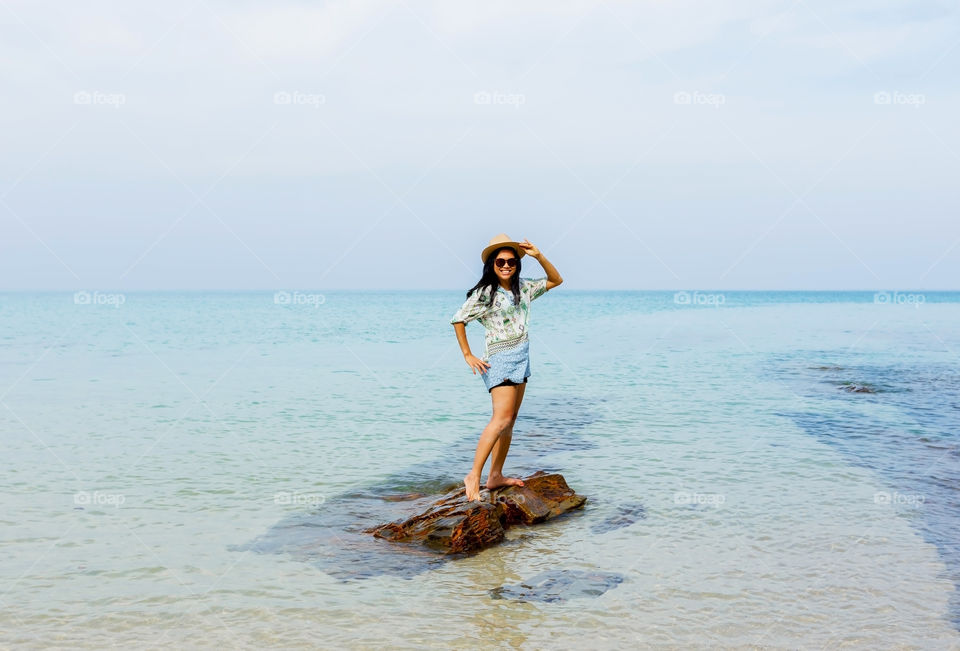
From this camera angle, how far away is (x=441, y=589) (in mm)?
5449

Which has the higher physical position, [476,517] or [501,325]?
[501,325]

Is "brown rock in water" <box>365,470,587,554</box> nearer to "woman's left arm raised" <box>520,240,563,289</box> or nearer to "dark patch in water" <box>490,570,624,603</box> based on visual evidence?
"dark patch in water" <box>490,570,624,603</box>

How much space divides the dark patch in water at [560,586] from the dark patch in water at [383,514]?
0.76m

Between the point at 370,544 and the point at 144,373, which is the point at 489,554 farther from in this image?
the point at 144,373

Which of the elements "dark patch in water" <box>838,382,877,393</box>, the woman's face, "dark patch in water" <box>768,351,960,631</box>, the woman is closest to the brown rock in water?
the woman

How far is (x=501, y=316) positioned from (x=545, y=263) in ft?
2.01

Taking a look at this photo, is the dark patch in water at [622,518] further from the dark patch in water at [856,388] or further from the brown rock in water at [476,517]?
the dark patch in water at [856,388]

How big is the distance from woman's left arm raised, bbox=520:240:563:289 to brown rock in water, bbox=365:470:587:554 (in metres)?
2.00

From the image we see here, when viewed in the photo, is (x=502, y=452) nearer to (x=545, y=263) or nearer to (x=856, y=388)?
(x=545, y=263)

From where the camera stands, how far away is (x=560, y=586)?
5.53m

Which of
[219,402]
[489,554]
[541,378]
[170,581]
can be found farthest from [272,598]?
[541,378]

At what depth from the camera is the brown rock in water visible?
20.9 ft

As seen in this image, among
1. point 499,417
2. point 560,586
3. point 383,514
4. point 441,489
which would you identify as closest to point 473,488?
point 499,417

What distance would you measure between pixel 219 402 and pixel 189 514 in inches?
303
